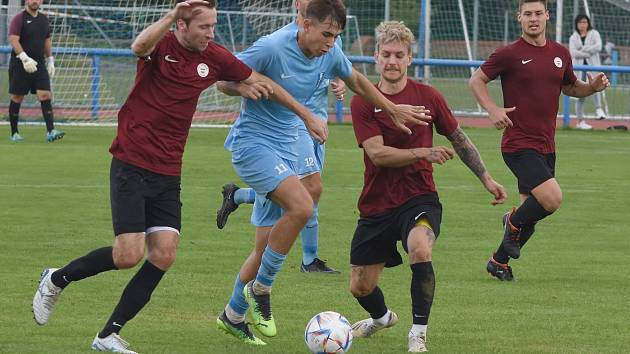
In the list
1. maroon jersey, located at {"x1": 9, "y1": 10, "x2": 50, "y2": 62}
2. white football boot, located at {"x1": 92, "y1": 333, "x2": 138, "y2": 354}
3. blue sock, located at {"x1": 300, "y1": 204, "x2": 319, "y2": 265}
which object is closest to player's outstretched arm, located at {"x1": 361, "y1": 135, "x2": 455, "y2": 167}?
white football boot, located at {"x1": 92, "y1": 333, "x2": 138, "y2": 354}

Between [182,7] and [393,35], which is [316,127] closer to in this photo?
[393,35]

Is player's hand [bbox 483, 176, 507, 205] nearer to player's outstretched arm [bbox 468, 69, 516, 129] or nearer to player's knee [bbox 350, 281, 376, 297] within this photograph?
player's knee [bbox 350, 281, 376, 297]

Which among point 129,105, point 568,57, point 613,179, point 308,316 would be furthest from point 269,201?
point 613,179

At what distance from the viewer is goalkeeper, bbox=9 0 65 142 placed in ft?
64.1

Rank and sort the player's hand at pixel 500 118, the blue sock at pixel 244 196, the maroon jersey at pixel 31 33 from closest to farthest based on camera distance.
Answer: the player's hand at pixel 500 118 < the blue sock at pixel 244 196 < the maroon jersey at pixel 31 33

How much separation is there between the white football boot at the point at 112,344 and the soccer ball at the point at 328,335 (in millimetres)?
937

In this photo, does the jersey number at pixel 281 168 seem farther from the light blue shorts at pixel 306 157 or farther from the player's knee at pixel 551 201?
the player's knee at pixel 551 201

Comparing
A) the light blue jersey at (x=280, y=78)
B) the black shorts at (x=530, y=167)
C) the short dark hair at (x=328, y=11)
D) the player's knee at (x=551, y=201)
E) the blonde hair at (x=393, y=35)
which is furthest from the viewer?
the black shorts at (x=530, y=167)

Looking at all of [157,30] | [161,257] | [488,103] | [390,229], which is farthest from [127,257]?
[488,103]

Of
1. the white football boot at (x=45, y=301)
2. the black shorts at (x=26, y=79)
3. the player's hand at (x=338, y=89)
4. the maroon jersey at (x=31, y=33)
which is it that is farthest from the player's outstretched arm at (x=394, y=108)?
the maroon jersey at (x=31, y=33)

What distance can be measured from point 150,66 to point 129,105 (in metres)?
0.25

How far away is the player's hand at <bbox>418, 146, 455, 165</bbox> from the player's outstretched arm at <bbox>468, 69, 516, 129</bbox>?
2.16 meters

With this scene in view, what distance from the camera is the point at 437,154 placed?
282 inches

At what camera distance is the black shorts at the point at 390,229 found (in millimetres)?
7355
